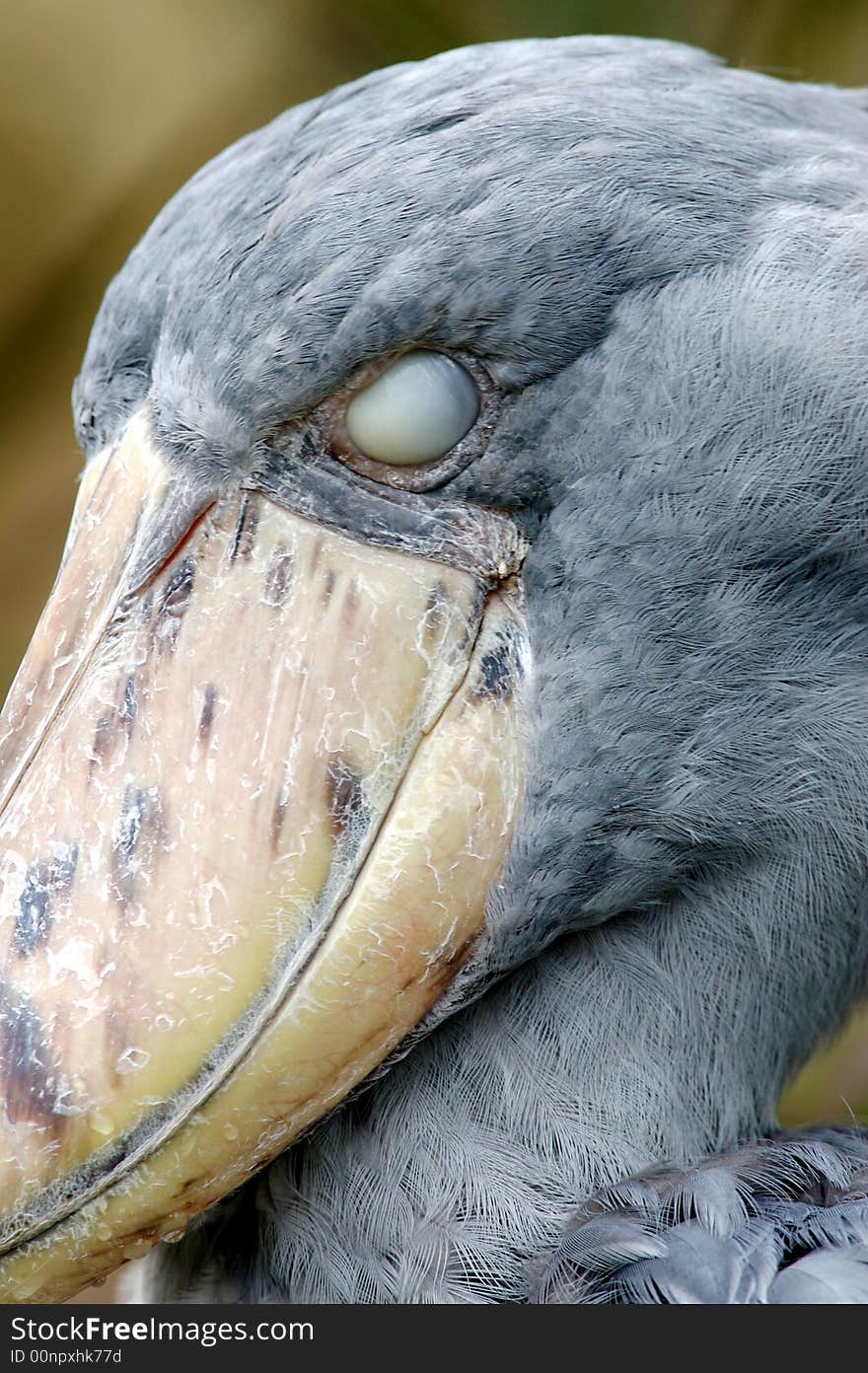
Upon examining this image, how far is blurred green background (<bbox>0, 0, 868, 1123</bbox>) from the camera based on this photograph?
3.33m

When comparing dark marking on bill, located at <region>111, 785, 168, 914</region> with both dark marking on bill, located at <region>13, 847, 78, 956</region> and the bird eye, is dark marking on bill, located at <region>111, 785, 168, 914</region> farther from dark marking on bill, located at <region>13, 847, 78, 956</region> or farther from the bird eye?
the bird eye

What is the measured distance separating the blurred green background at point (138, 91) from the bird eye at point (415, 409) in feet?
7.38

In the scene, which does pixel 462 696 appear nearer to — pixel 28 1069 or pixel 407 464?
pixel 407 464

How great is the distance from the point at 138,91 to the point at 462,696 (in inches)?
112

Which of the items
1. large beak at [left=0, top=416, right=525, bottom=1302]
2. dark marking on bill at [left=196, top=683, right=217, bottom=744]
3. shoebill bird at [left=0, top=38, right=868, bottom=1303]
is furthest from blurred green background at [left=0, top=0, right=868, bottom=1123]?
dark marking on bill at [left=196, top=683, right=217, bottom=744]

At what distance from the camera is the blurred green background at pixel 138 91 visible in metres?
3.33

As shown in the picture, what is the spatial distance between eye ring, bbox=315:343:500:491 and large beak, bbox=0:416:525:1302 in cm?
7

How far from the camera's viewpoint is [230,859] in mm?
1330

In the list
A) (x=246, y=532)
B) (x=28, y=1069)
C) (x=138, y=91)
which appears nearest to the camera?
(x=28, y=1069)

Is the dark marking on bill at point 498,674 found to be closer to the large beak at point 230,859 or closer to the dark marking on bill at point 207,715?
the large beak at point 230,859

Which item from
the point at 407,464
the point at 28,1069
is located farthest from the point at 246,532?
the point at 28,1069

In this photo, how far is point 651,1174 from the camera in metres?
1.42

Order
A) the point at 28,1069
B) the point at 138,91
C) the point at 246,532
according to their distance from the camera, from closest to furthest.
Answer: the point at 28,1069, the point at 246,532, the point at 138,91

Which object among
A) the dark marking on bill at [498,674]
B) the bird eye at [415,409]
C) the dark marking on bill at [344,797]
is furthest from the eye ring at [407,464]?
the dark marking on bill at [344,797]
